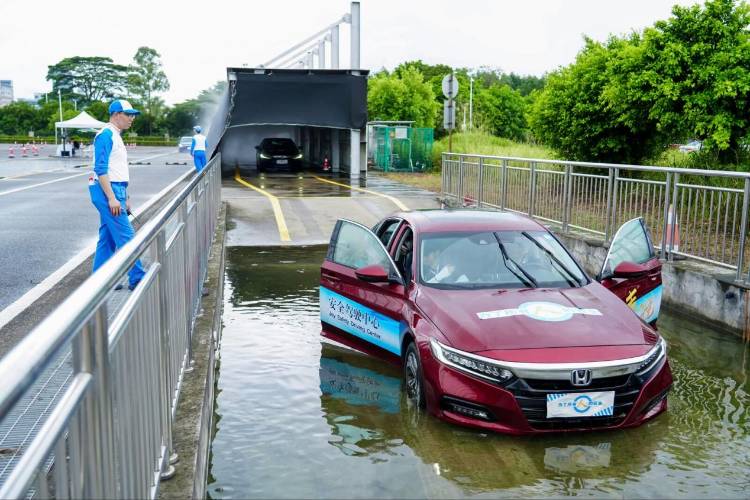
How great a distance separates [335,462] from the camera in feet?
15.5

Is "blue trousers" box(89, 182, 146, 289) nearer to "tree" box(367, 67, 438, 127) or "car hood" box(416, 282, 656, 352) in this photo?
"car hood" box(416, 282, 656, 352)

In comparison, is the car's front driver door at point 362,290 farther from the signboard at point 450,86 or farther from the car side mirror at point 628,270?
the signboard at point 450,86

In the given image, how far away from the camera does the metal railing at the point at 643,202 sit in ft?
27.9

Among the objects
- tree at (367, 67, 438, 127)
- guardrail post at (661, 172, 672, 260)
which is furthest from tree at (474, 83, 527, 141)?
guardrail post at (661, 172, 672, 260)

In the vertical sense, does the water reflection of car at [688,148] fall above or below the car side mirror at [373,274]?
above

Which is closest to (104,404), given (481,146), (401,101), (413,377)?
(413,377)

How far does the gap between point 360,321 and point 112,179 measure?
3.13m

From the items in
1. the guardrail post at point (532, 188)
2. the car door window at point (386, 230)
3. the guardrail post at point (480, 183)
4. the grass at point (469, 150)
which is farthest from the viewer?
the grass at point (469, 150)

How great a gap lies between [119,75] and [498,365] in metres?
160

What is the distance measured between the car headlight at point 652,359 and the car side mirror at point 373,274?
2005mm

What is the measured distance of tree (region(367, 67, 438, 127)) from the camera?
54688mm

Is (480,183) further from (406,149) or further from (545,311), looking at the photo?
(406,149)

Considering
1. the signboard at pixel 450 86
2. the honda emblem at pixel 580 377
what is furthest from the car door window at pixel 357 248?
the signboard at pixel 450 86

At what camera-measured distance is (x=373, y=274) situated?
6.19 metres
